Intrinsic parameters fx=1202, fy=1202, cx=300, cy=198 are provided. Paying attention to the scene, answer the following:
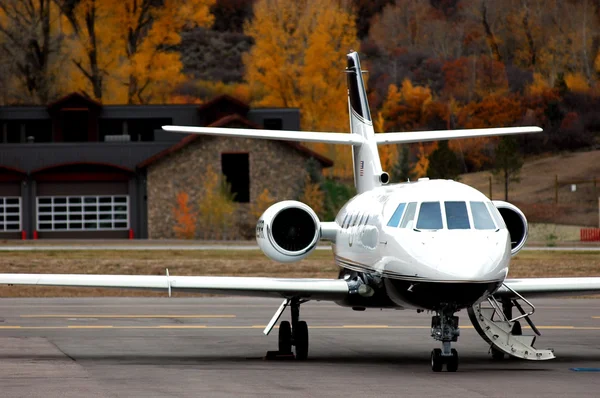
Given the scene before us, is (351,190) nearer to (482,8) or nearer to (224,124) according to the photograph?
(224,124)

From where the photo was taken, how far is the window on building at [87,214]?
65.9 meters

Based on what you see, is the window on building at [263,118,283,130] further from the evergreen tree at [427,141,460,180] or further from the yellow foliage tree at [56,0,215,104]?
the evergreen tree at [427,141,460,180]

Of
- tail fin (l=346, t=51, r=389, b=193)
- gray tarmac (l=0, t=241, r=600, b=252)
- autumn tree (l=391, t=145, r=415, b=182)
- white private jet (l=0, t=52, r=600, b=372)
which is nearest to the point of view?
white private jet (l=0, t=52, r=600, b=372)

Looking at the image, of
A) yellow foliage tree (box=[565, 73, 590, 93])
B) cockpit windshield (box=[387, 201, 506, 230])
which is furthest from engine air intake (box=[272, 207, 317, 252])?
yellow foliage tree (box=[565, 73, 590, 93])

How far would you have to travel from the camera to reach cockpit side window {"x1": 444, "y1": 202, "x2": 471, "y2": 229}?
1627cm

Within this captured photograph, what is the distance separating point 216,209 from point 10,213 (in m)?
11.6

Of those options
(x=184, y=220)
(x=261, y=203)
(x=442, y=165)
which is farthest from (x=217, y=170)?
(x=442, y=165)

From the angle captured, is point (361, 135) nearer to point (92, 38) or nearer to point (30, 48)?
point (92, 38)

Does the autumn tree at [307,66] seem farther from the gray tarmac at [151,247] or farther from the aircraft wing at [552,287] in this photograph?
the aircraft wing at [552,287]

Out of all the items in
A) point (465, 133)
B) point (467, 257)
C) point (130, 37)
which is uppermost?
point (130, 37)

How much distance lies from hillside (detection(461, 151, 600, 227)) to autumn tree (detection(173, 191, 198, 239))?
73.9 ft

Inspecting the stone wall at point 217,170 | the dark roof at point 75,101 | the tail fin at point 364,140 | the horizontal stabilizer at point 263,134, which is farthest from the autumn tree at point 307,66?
the horizontal stabilizer at point 263,134

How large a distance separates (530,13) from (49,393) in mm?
120351

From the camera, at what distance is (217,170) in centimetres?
6588
